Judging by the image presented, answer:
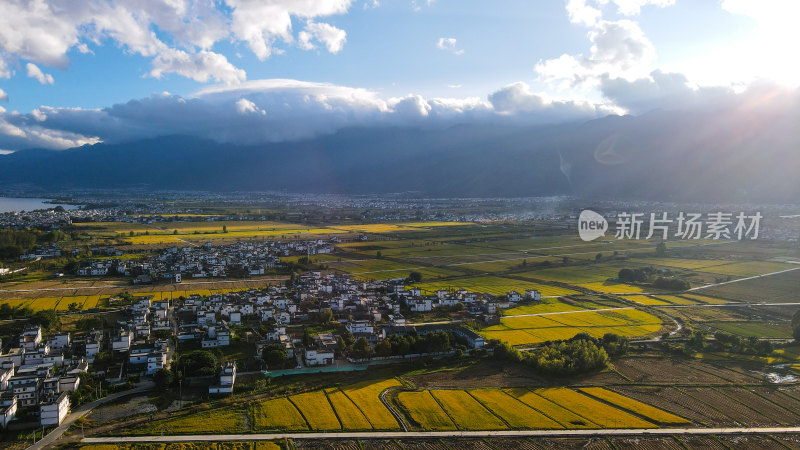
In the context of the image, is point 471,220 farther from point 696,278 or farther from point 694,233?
point 696,278

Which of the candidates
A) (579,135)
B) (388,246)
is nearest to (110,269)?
(388,246)

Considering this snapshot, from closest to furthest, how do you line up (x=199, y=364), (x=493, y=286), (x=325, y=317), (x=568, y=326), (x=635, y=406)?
(x=635, y=406) → (x=199, y=364) → (x=325, y=317) → (x=568, y=326) → (x=493, y=286)

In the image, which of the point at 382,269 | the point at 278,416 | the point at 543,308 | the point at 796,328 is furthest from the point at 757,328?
the point at 278,416

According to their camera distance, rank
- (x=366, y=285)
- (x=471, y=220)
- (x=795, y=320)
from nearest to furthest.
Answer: (x=795, y=320), (x=366, y=285), (x=471, y=220)

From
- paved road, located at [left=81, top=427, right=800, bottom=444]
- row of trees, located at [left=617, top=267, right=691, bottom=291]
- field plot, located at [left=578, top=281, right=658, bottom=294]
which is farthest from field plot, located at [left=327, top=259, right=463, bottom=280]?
paved road, located at [left=81, top=427, right=800, bottom=444]

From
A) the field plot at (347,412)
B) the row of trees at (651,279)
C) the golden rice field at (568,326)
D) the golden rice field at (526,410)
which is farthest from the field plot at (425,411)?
the row of trees at (651,279)

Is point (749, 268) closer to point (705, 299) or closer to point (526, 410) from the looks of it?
point (705, 299)
